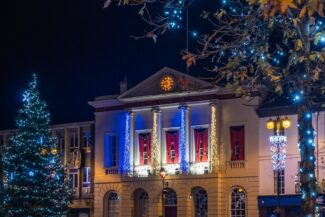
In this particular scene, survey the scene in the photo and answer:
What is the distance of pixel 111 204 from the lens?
58.2 meters

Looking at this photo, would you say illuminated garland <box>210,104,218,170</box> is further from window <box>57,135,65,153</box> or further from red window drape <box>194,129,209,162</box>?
window <box>57,135,65,153</box>

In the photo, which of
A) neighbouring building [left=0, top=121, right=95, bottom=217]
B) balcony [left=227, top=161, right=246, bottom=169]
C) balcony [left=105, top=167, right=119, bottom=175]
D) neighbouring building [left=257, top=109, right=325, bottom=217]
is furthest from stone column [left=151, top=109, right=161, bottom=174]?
neighbouring building [left=257, top=109, right=325, bottom=217]

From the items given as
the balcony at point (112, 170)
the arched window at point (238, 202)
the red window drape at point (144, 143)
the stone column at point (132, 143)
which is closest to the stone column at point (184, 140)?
the red window drape at point (144, 143)

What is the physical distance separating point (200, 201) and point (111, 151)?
8.90m

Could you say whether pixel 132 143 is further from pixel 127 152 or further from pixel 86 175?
pixel 86 175

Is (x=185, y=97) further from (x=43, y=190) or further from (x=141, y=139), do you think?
(x=43, y=190)

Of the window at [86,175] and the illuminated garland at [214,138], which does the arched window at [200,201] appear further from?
the window at [86,175]

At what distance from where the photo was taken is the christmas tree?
48500 mm

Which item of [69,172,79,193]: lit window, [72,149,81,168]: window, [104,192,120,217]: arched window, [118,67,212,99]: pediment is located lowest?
[104,192,120,217]: arched window

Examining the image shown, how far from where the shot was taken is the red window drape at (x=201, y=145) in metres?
53.8

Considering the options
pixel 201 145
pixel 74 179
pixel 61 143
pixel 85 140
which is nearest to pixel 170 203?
pixel 201 145

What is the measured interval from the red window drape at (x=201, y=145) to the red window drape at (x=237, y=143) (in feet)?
6.58

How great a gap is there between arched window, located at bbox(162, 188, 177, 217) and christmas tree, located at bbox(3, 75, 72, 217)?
7.95 meters

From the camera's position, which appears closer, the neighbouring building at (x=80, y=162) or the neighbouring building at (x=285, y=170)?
the neighbouring building at (x=285, y=170)
